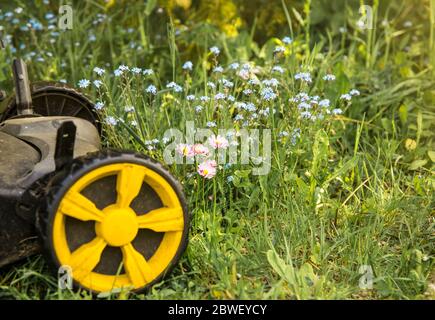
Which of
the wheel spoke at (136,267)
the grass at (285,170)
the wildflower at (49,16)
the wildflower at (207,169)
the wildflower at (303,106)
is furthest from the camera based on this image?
the wildflower at (49,16)

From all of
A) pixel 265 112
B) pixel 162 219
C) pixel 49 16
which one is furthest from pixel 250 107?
pixel 49 16

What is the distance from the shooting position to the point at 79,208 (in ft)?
7.29

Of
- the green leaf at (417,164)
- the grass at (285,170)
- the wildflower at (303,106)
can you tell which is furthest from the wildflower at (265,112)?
the green leaf at (417,164)

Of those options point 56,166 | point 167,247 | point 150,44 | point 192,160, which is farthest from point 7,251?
point 150,44

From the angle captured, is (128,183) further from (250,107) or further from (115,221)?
(250,107)

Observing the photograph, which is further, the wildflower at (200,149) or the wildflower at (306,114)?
the wildflower at (306,114)

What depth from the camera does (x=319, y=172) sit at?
3.08 m

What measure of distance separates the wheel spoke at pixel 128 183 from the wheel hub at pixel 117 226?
28mm

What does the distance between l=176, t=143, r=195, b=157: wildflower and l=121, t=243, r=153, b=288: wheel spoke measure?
52cm

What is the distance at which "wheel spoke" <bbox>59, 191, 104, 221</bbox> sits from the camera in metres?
2.20

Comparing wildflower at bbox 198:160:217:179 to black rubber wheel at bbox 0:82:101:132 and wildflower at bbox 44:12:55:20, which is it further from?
wildflower at bbox 44:12:55:20

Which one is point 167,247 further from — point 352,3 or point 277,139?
point 352,3

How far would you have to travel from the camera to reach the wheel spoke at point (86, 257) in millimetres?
2262

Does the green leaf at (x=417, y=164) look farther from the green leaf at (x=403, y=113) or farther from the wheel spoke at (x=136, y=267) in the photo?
the wheel spoke at (x=136, y=267)
